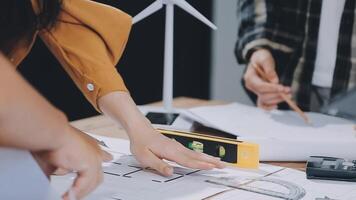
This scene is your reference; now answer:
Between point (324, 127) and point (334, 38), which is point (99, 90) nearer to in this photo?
point (324, 127)

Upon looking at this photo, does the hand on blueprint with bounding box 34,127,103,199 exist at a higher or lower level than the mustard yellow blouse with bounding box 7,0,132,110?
lower

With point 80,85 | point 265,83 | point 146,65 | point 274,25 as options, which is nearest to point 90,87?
point 80,85

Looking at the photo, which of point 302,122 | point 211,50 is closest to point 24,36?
point 302,122

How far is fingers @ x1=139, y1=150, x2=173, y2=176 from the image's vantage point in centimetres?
96

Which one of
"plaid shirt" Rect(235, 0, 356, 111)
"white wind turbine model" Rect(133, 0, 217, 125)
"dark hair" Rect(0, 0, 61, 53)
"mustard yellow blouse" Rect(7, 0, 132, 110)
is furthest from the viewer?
"plaid shirt" Rect(235, 0, 356, 111)

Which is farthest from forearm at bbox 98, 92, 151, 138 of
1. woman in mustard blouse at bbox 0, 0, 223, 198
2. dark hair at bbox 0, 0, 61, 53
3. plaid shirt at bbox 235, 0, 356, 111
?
plaid shirt at bbox 235, 0, 356, 111

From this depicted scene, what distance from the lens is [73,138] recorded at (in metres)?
0.72

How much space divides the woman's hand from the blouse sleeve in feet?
0.08

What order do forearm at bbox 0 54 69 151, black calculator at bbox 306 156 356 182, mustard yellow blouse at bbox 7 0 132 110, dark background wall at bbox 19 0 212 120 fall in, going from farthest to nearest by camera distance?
dark background wall at bbox 19 0 212 120 < mustard yellow blouse at bbox 7 0 132 110 < black calculator at bbox 306 156 356 182 < forearm at bbox 0 54 69 151

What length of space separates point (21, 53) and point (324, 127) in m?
0.61

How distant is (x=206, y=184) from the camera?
0.93 meters

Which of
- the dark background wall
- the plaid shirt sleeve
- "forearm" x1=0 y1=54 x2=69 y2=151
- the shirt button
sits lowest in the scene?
the dark background wall

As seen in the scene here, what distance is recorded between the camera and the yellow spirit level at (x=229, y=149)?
1.01 m

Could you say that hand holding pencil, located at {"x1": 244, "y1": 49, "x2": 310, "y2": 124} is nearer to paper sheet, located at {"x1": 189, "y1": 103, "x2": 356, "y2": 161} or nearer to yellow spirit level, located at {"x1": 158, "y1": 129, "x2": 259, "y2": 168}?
paper sheet, located at {"x1": 189, "y1": 103, "x2": 356, "y2": 161}
